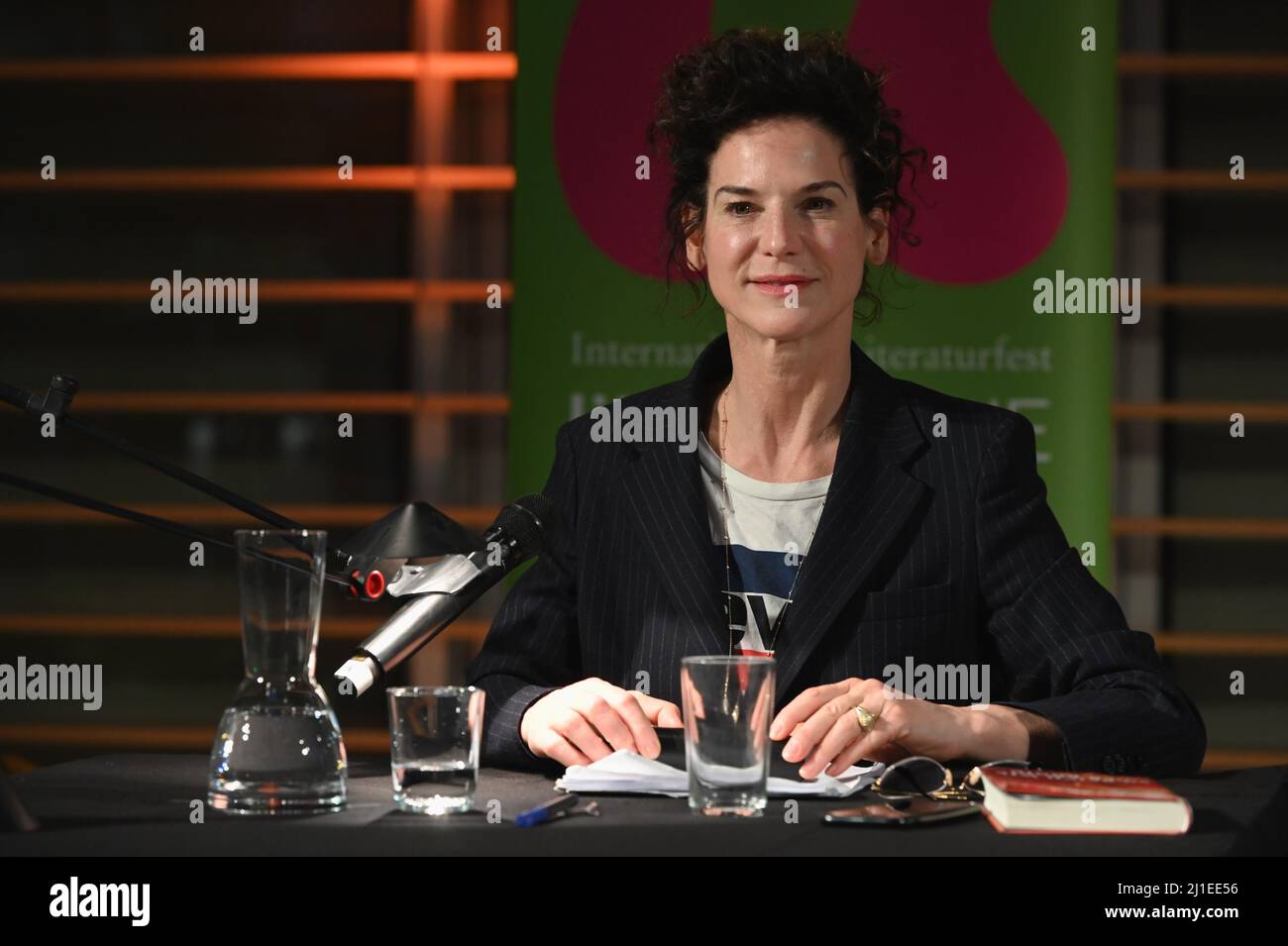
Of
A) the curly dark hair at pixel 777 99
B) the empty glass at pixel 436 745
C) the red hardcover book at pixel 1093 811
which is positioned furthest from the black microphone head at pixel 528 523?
the curly dark hair at pixel 777 99

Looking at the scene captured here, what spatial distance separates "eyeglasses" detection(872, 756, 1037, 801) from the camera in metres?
1.30

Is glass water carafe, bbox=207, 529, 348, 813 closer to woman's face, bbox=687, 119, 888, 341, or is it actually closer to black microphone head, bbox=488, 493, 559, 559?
black microphone head, bbox=488, 493, 559, 559

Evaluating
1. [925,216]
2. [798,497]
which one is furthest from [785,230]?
[925,216]

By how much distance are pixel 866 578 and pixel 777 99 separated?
0.69 m

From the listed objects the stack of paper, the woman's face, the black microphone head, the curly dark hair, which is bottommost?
the stack of paper

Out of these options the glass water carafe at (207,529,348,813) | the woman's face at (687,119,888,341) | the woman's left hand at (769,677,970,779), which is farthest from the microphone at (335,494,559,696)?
the woman's face at (687,119,888,341)

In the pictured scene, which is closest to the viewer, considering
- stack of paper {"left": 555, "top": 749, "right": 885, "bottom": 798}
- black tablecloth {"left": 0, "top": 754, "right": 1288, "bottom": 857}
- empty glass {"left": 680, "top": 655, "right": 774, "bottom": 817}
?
black tablecloth {"left": 0, "top": 754, "right": 1288, "bottom": 857}

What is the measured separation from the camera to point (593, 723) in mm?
1538

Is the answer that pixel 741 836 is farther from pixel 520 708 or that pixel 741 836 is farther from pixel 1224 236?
pixel 1224 236

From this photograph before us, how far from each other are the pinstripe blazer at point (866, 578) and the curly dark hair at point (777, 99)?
317 millimetres

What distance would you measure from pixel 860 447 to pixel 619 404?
0.39 meters
